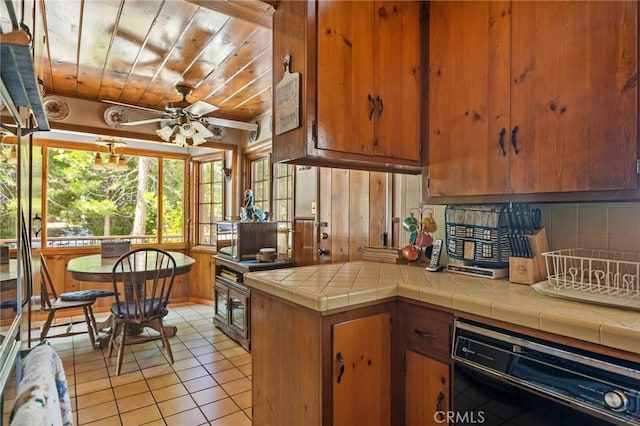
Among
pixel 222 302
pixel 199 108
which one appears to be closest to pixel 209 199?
pixel 222 302

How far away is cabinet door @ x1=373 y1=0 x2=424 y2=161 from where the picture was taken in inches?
68.7

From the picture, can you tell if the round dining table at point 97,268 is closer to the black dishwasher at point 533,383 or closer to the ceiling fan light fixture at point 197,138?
the ceiling fan light fixture at point 197,138

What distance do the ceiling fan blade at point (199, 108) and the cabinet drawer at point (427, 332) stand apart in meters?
2.22

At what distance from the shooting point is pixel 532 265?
4.93 feet

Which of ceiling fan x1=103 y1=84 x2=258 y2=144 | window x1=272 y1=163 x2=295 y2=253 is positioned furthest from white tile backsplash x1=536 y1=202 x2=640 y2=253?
ceiling fan x1=103 y1=84 x2=258 y2=144

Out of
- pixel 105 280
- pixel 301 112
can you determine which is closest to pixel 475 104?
pixel 301 112

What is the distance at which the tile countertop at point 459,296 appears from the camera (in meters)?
1.00

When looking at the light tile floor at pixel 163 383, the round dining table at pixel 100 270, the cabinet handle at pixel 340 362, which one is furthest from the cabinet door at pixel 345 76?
the round dining table at pixel 100 270

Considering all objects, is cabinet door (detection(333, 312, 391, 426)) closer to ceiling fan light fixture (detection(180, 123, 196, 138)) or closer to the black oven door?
the black oven door

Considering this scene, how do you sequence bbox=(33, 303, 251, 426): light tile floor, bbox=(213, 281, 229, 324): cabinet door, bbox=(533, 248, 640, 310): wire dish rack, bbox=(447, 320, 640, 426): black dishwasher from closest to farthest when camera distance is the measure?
1. bbox=(447, 320, 640, 426): black dishwasher
2. bbox=(533, 248, 640, 310): wire dish rack
3. bbox=(33, 303, 251, 426): light tile floor
4. bbox=(213, 281, 229, 324): cabinet door

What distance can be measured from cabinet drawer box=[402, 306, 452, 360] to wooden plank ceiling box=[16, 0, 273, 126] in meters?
1.64

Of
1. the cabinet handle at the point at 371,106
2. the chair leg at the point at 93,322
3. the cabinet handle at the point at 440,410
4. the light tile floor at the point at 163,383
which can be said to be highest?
the cabinet handle at the point at 371,106

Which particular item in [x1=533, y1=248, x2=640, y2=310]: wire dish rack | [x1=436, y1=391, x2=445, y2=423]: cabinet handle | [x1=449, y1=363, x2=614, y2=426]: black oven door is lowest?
[x1=436, y1=391, x2=445, y2=423]: cabinet handle

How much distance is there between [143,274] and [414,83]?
2664 millimetres
